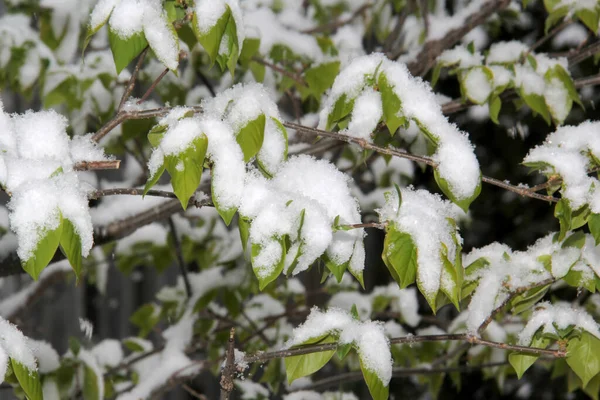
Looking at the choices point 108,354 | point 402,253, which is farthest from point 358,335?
point 108,354

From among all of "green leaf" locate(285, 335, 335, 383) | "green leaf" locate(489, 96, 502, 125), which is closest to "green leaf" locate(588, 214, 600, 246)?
"green leaf" locate(285, 335, 335, 383)

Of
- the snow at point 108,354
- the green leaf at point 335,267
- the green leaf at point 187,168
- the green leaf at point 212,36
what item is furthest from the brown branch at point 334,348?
the snow at point 108,354

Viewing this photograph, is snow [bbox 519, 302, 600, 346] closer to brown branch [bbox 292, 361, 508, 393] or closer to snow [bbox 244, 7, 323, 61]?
brown branch [bbox 292, 361, 508, 393]

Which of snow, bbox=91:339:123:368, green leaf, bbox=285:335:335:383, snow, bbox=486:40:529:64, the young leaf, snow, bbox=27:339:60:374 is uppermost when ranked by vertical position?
snow, bbox=486:40:529:64

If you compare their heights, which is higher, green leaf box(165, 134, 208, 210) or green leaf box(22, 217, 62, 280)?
green leaf box(165, 134, 208, 210)

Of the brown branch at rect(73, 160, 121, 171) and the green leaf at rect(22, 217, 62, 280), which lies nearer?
the green leaf at rect(22, 217, 62, 280)

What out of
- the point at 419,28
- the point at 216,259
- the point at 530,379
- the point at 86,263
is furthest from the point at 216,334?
the point at 530,379

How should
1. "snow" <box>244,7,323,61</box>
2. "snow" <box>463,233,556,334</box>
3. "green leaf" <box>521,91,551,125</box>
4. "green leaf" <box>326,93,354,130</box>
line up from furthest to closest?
"snow" <box>244,7,323,61</box> → "green leaf" <box>521,91,551,125</box> → "snow" <box>463,233,556,334</box> → "green leaf" <box>326,93,354,130</box>

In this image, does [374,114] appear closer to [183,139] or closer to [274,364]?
[183,139]
